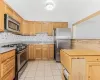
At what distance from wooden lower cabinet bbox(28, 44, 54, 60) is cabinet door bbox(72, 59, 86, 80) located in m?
4.23

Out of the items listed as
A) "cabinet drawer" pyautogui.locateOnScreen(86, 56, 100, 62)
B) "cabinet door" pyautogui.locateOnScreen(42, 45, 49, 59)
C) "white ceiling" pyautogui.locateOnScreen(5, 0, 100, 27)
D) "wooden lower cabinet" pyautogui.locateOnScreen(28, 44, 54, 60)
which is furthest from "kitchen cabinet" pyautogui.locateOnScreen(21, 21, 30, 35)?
"cabinet drawer" pyautogui.locateOnScreen(86, 56, 100, 62)

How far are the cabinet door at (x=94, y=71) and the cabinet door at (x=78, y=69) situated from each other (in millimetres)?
123

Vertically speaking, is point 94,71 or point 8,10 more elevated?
point 8,10

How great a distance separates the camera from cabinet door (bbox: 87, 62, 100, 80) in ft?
7.82

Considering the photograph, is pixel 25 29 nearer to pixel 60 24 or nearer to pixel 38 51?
pixel 38 51

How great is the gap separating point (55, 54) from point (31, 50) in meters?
1.24

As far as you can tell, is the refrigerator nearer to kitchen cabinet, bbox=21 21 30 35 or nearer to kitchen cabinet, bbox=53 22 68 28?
kitchen cabinet, bbox=53 22 68 28

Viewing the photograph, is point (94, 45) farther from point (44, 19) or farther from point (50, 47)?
point (44, 19)

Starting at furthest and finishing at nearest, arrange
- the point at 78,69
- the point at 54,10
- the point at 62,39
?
1. the point at 54,10
2. the point at 62,39
3. the point at 78,69

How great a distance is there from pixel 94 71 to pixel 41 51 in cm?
433

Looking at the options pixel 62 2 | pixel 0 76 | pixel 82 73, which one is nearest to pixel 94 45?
pixel 82 73

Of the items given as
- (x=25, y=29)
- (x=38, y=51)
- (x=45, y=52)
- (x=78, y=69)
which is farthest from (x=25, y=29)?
(x=78, y=69)

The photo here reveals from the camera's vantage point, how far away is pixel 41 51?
21.5ft

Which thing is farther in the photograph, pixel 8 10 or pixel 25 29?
pixel 25 29
